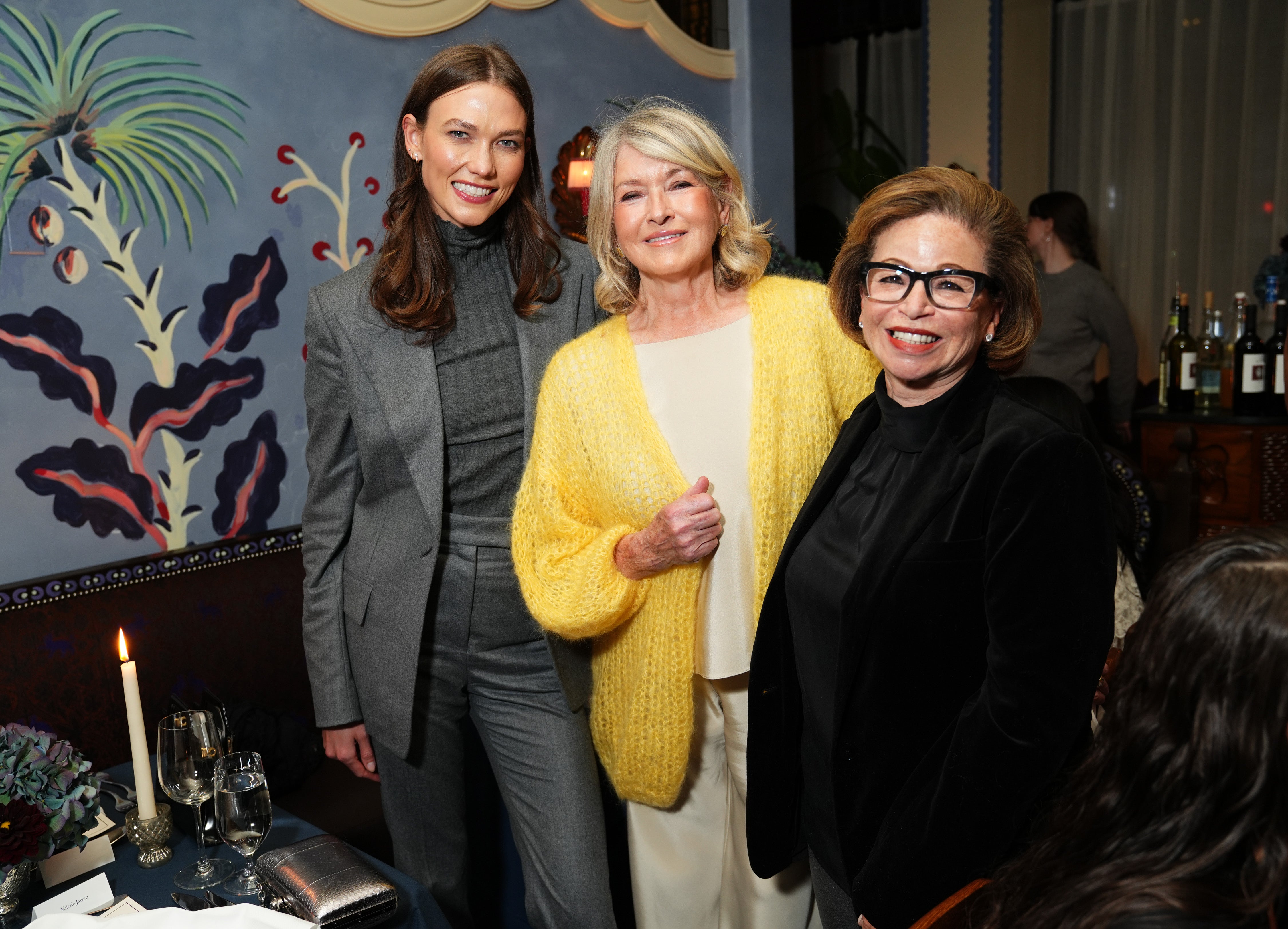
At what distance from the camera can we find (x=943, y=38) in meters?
6.01

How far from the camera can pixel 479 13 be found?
10.3 feet

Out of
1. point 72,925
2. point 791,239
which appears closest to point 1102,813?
point 72,925

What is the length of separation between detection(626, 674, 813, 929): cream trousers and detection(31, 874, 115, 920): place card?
826 mm

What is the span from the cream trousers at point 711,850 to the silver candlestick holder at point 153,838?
747mm

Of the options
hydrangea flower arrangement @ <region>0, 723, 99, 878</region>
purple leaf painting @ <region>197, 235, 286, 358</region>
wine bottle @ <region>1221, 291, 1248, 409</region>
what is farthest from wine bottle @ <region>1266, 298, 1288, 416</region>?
hydrangea flower arrangement @ <region>0, 723, 99, 878</region>

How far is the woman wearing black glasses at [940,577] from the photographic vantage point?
3.62ft

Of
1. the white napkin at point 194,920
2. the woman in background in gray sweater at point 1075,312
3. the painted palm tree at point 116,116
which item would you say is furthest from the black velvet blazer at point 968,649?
the woman in background in gray sweater at point 1075,312

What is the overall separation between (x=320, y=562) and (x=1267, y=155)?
597cm

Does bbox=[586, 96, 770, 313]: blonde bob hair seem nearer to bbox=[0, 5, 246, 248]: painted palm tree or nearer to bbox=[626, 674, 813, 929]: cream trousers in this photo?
bbox=[626, 674, 813, 929]: cream trousers

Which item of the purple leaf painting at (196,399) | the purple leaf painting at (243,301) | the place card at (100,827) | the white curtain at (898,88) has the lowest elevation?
the place card at (100,827)

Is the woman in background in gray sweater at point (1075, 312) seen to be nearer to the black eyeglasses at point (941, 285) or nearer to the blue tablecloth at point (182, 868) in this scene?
the black eyeglasses at point (941, 285)

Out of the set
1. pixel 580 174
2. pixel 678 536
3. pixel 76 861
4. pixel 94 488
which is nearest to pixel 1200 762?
pixel 678 536

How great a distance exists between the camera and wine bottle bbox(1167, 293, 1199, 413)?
397 cm

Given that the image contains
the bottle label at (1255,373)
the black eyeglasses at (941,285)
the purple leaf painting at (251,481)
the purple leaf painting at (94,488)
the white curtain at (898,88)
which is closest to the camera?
the black eyeglasses at (941,285)
